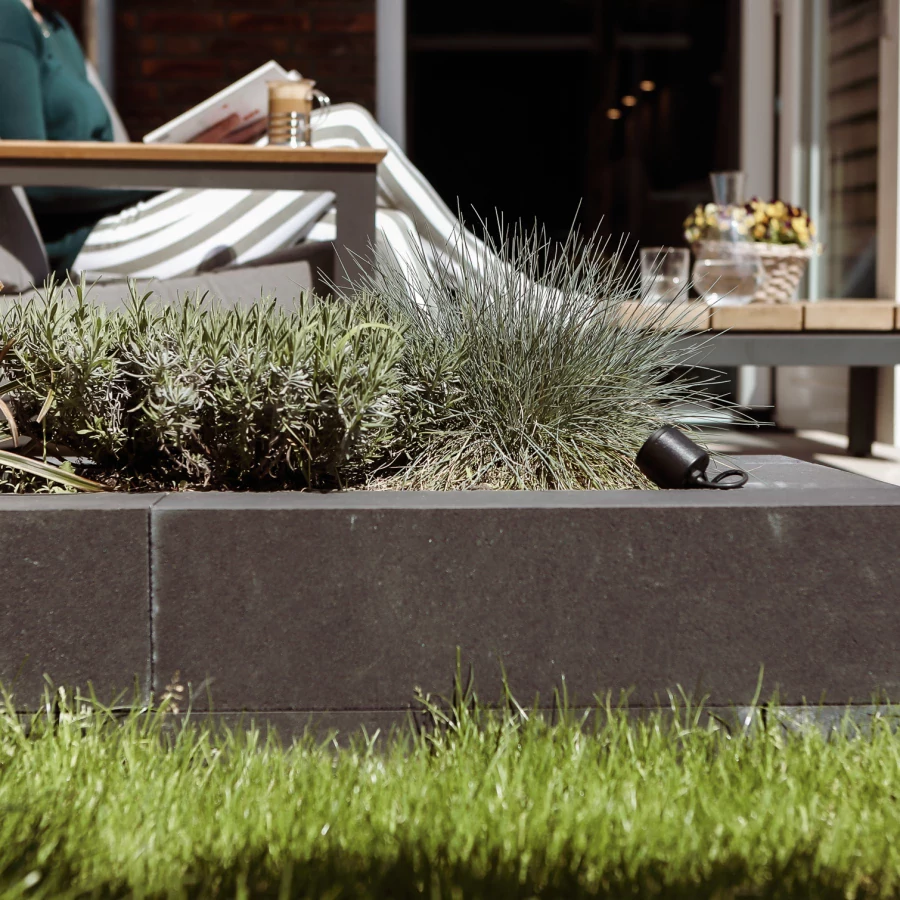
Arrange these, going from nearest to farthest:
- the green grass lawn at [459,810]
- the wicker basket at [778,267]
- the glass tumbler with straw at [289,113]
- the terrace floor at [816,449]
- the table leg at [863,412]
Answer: the green grass lawn at [459,810], the glass tumbler with straw at [289,113], the wicker basket at [778,267], the terrace floor at [816,449], the table leg at [863,412]

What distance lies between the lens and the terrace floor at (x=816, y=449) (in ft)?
13.3

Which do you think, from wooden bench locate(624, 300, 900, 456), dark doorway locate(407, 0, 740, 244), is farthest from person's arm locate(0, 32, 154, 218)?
dark doorway locate(407, 0, 740, 244)

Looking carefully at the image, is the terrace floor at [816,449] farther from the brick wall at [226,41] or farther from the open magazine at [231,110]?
the brick wall at [226,41]

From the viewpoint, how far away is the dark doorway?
7750mm

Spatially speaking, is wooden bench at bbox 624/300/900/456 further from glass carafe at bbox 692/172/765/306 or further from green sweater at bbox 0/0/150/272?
green sweater at bbox 0/0/150/272

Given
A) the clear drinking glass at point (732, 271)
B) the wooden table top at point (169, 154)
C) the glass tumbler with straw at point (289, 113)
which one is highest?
the glass tumbler with straw at point (289, 113)

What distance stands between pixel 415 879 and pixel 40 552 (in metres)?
0.63

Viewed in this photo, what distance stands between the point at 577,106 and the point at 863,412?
8.32 metres

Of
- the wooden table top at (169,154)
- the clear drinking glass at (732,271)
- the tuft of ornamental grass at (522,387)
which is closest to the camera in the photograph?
the tuft of ornamental grass at (522,387)

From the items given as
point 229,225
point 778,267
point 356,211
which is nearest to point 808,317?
point 778,267

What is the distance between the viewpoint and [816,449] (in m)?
4.63

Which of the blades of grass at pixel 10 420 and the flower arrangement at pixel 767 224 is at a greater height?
the flower arrangement at pixel 767 224

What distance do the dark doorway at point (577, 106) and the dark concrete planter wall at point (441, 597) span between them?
15.4 ft

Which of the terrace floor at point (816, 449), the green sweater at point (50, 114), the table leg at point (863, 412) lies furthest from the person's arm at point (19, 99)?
the table leg at point (863, 412)
